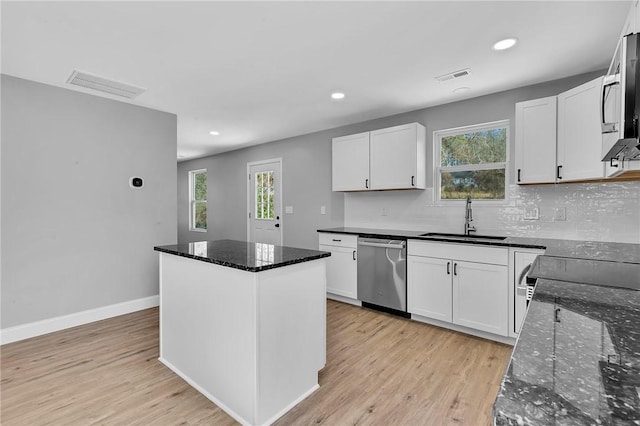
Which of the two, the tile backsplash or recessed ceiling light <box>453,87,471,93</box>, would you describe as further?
recessed ceiling light <box>453,87,471,93</box>

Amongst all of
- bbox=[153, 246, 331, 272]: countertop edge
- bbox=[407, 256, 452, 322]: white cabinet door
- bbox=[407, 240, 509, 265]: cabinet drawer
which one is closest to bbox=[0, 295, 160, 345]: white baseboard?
bbox=[153, 246, 331, 272]: countertop edge

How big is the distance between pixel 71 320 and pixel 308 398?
9.12 ft

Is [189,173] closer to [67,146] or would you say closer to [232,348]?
[67,146]

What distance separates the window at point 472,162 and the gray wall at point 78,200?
341 centimetres

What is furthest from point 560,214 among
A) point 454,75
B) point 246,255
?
point 246,255

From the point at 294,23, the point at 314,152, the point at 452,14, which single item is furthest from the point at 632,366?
the point at 314,152

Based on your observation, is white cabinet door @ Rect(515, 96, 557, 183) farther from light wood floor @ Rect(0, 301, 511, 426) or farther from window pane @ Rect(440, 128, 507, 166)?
light wood floor @ Rect(0, 301, 511, 426)

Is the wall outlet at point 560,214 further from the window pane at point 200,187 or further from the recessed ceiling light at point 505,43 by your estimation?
the window pane at point 200,187

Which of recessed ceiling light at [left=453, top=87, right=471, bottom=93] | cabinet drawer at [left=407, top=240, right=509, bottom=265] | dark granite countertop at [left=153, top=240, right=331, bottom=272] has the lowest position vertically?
cabinet drawer at [left=407, top=240, right=509, bottom=265]

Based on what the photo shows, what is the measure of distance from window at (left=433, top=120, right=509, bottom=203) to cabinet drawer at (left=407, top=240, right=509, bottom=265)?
2.49ft

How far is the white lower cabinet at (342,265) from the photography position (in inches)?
151

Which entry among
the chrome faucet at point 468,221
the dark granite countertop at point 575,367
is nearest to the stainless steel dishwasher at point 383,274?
the chrome faucet at point 468,221

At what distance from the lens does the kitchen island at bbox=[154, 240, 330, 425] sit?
175 centimetres

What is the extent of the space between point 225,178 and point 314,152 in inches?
99.0
